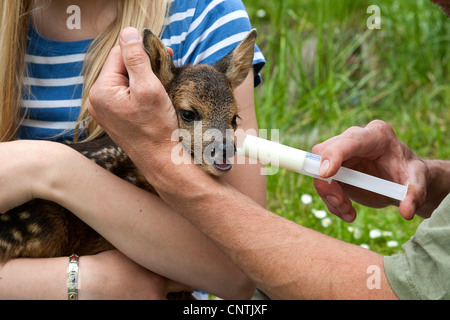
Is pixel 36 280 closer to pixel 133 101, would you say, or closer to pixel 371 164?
pixel 133 101

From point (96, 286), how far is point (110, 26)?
877 millimetres

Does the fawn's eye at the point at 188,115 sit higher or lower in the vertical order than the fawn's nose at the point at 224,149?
higher

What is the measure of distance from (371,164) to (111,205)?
34.4 inches

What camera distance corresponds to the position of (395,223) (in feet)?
11.2

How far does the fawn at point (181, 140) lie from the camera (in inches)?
74.3

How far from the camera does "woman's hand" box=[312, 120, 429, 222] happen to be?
70.7 inches

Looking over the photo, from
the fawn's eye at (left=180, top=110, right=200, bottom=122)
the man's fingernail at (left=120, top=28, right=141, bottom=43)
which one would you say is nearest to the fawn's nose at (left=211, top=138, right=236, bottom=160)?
the fawn's eye at (left=180, top=110, right=200, bottom=122)

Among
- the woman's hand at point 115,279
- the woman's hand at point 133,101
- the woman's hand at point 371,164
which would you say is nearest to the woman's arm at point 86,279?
the woman's hand at point 115,279

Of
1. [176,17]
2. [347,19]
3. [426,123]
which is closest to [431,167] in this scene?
[176,17]

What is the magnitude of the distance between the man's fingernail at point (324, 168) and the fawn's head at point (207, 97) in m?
0.25

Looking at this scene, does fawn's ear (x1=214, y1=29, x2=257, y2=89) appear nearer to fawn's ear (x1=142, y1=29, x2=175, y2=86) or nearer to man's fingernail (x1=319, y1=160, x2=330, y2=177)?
fawn's ear (x1=142, y1=29, x2=175, y2=86)

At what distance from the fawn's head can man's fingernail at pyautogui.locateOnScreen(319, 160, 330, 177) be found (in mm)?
253

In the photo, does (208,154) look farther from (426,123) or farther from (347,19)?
(347,19)

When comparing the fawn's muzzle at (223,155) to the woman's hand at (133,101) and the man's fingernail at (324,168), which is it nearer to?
the woman's hand at (133,101)
